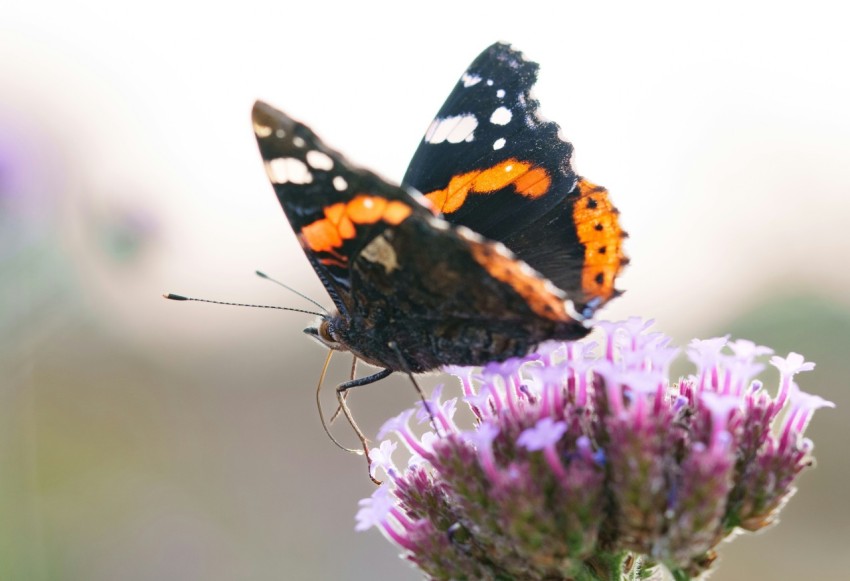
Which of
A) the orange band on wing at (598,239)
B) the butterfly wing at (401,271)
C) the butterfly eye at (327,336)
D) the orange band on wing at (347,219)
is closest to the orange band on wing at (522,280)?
the butterfly wing at (401,271)

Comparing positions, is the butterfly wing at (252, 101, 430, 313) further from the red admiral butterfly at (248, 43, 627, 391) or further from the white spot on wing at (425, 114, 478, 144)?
the white spot on wing at (425, 114, 478, 144)

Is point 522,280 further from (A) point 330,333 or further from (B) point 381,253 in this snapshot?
(A) point 330,333

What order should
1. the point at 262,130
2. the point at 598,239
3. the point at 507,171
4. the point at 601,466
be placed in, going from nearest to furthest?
the point at 601,466, the point at 262,130, the point at 598,239, the point at 507,171

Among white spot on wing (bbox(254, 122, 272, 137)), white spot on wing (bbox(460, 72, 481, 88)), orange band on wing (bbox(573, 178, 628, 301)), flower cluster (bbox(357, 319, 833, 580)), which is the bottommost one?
flower cluster (bbox(357, 319, 833, 580))

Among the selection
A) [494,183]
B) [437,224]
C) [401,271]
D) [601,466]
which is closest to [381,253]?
[401,271]

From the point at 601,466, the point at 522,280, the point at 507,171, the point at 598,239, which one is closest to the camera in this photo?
the point at 601,466

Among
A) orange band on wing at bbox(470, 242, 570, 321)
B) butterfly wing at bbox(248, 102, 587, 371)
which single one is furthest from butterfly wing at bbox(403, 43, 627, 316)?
orange band on wing at bbox(470, 242, 570, 321)

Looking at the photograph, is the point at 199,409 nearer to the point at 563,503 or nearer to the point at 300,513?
the point at 300,513
